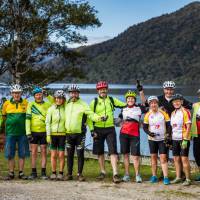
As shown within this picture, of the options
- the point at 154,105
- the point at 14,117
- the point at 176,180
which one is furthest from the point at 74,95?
the point at 176,180

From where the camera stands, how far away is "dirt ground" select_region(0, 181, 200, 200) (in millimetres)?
8617

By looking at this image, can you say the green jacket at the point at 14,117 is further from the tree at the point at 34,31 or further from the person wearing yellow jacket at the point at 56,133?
the tree at the point at 34,31

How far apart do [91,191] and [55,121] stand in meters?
2.31

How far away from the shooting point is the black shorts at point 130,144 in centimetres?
1061

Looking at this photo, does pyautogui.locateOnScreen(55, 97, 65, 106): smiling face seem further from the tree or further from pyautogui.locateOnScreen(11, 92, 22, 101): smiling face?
the tree

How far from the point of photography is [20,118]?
430 inches

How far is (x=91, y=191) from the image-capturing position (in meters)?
9.24

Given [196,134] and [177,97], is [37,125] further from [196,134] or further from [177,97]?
[196,134]

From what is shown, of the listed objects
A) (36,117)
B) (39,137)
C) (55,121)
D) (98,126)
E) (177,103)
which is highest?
(177,103)

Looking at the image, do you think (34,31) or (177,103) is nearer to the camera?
(177,103)

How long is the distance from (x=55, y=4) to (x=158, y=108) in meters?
12.8

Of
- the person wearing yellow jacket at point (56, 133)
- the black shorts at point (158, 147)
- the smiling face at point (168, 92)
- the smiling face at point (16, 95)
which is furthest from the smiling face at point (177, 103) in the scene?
the smiling face at point (16, 95)

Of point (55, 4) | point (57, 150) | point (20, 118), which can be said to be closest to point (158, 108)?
point (57, 150)

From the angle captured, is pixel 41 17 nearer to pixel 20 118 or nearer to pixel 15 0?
pixel 15 0
